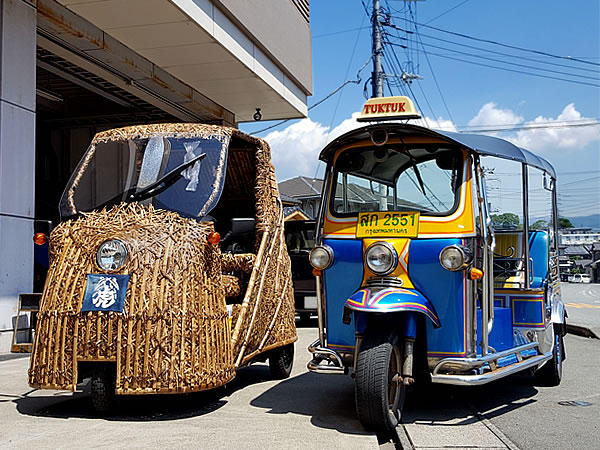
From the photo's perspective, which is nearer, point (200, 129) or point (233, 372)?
point (233, 372)

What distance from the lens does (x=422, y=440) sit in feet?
17.6

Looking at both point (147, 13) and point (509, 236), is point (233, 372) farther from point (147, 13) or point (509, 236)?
point (147, 13)

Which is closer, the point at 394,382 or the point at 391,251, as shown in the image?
the point at 394,382

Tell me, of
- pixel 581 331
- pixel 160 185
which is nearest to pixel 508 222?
pixel 160 185

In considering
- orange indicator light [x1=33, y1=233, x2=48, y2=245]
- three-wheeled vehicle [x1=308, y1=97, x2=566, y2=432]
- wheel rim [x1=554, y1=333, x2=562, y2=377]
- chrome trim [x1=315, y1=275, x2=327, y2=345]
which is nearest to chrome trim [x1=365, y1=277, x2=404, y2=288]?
three-wheeled vehicle [x1=308, y1=97, x2=566, y2=432]

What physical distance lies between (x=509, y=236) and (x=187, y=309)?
401cm

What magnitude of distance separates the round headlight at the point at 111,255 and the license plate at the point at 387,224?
197cm

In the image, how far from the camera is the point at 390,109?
20.6ft

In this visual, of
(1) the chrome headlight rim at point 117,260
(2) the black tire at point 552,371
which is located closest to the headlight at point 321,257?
(1) the chrome headlight rim at point 117,260

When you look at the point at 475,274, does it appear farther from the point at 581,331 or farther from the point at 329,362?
the point at 581,331

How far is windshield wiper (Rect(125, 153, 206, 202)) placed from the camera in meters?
6.32

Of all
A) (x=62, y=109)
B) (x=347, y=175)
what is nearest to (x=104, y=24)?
(x=347, y=175)

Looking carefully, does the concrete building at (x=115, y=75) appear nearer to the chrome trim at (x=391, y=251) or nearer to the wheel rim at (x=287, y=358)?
the wheel rim at (x=287, y=358)

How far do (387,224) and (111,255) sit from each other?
2.28 meters
